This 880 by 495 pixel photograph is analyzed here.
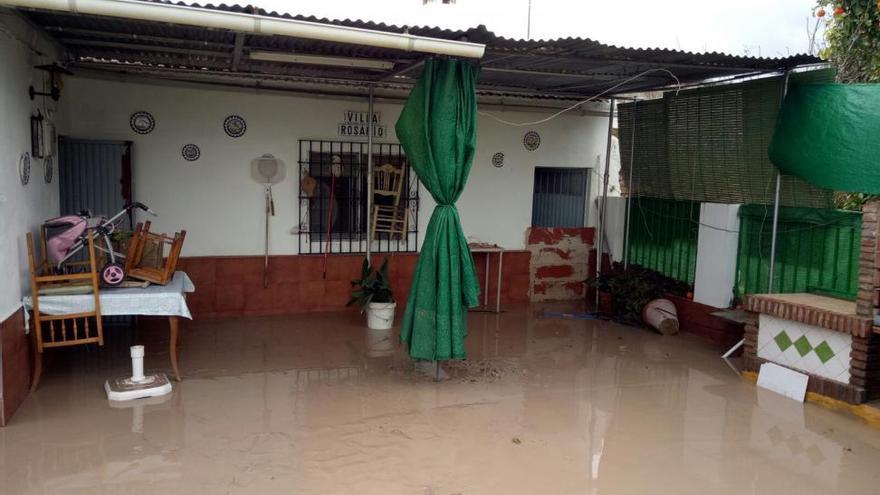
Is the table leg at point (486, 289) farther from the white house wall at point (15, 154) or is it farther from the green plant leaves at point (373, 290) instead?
the white house wall at point (15, 154)

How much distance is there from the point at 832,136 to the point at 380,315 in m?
4.73

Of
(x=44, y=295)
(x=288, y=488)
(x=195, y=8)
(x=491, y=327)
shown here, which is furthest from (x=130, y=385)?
(x=491, y=327)

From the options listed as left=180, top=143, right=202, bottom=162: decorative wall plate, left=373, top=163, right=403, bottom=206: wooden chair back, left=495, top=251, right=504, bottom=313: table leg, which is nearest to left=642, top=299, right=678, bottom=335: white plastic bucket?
left=495, top=251, right=504, bottom=313: table leg

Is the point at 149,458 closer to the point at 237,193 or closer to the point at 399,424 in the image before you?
the point at 399,424

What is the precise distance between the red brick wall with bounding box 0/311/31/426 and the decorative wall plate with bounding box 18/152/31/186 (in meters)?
1.01

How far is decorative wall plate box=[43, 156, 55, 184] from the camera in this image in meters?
5.62

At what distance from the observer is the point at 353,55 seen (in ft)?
19.4

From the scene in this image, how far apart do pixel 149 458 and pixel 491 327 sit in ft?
14.4

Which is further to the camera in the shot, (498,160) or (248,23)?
(498,160)

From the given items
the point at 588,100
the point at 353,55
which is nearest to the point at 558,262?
the point at 588,100

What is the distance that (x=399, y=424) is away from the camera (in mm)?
4637

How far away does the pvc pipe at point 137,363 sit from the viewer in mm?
4977

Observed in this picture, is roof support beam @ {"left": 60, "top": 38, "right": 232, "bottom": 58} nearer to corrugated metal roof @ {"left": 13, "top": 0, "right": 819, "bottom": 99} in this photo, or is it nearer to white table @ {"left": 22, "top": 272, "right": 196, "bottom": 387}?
corrugated metal roof @ {"left": 13, "top": 0, "right": 819, "bottom": 99}

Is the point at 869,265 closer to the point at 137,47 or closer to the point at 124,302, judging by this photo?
the point at 124,302
